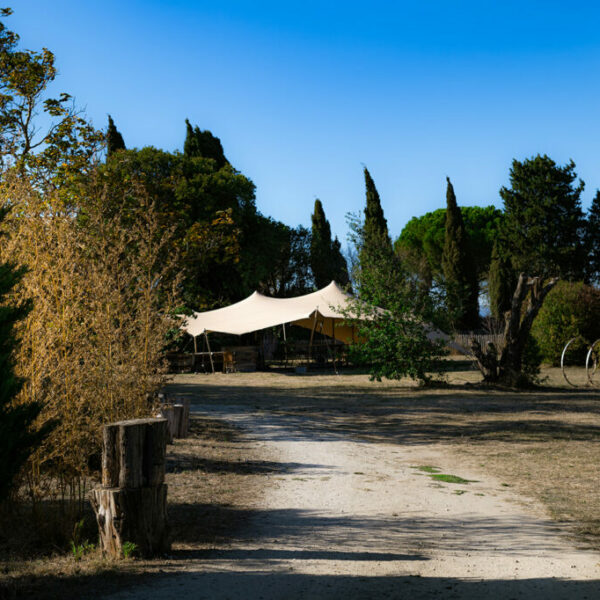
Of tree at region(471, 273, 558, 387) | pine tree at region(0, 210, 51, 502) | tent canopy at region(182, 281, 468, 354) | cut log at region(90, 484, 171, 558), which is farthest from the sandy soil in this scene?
tent canopy at region(182, 281, 468, 354)

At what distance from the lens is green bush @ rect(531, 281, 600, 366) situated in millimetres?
24219

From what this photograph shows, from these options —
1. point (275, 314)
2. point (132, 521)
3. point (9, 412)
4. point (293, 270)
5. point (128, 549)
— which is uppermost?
point (293, 270)

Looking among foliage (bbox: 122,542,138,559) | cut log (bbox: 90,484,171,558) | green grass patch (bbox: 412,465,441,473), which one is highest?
cut log (bbox: 90,484,171,558)

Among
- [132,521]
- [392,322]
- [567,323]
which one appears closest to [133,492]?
[132,521]

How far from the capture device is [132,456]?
13.4ft

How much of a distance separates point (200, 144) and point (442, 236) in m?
22.0

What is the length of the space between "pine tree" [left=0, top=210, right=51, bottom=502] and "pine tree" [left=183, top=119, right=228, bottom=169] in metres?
33.1

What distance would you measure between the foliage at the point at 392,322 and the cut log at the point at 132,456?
11567mm

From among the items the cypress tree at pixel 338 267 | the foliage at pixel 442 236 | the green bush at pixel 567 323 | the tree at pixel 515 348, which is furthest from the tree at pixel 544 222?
the tree at pixel 515 348

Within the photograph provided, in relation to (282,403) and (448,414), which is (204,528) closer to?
(448,414)

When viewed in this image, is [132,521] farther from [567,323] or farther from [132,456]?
[567,323]

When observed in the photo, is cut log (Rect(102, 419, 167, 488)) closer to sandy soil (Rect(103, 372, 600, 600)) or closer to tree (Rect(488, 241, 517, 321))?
sandy soil (Rect(103, 372, 600, 600))

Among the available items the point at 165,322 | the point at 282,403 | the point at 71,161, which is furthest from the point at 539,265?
the point at 165,322

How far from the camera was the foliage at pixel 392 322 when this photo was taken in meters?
15.4
